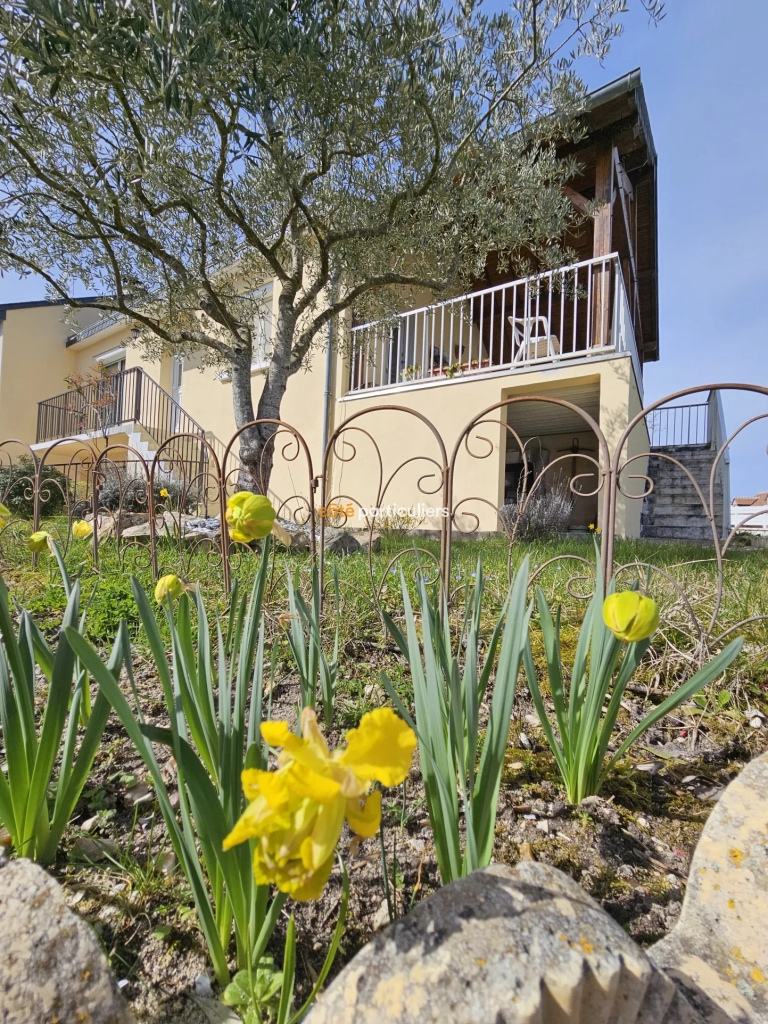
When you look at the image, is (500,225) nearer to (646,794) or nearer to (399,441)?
(399,441)

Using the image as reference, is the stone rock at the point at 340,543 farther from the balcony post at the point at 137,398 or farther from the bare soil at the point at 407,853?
the balcony post at the point at 137,398

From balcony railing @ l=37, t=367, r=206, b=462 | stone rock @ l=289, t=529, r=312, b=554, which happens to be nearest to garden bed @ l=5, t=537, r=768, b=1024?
stone rock @ l=289, t=529, r=312, b=554

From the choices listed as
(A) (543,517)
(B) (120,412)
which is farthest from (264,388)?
(B) (120,412)

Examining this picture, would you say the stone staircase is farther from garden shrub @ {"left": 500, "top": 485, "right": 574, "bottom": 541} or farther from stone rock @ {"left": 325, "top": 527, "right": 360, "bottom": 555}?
stone rock @ {"left": 325, "top": 527, "right": 360, "bottom": 555}

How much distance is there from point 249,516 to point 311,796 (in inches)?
25.0

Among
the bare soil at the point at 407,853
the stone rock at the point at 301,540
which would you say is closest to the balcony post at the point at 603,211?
the stone rock at the point at 301,540

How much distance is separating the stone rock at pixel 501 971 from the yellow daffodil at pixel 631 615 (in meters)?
0.45

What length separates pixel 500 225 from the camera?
504 centimetres

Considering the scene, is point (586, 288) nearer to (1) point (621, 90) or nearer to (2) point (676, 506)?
(1) point (621, 90)

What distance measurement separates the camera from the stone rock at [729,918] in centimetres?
66

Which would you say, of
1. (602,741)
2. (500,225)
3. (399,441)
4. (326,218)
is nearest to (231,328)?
(326,218)

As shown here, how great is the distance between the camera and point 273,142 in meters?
3.60

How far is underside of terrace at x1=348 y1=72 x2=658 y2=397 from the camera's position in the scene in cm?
616

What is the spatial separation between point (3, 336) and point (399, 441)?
44.4ft
